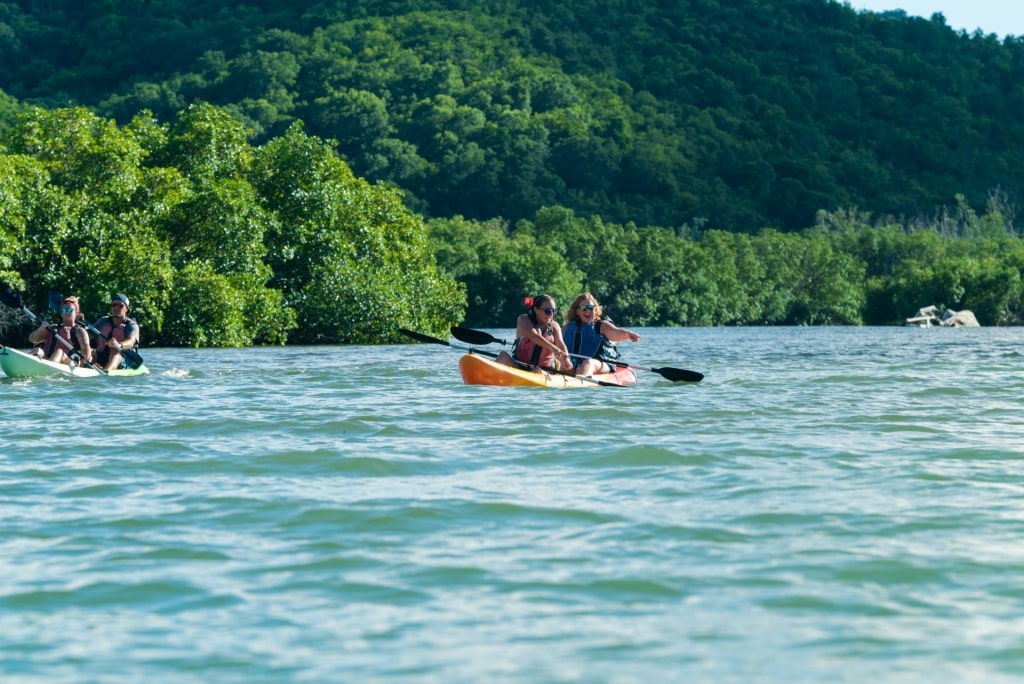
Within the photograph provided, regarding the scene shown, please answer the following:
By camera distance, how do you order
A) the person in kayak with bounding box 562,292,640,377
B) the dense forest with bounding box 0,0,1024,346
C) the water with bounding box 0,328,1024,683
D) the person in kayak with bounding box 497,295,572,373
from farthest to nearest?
the dense forest with bounding box 0,0,1024,346 → the person in kayak with bounding box 562,292,640,377 → the person in kayak with bounding box 497,295,572,373 → the water with bounding box 0,328,1024,683

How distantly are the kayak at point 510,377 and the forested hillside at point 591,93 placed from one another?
80.6 meters

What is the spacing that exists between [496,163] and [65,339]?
93164 mm

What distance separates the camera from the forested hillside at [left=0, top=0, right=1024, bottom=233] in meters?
107

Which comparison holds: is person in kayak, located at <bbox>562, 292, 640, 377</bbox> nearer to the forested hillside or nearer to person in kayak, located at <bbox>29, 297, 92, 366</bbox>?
person in kayak, located at <bbox>29, 297, 92, 366</bbox>

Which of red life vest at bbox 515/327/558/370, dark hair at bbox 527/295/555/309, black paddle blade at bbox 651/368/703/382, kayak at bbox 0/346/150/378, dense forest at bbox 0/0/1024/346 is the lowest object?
kayak at bbox 0/346/150/378

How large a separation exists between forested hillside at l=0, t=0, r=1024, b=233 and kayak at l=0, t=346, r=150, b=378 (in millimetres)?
78024

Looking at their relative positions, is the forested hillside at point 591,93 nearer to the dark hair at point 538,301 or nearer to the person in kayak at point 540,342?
the person in kayak at point 540,342

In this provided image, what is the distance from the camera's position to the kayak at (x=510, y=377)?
1836 cm

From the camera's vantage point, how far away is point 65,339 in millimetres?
20406

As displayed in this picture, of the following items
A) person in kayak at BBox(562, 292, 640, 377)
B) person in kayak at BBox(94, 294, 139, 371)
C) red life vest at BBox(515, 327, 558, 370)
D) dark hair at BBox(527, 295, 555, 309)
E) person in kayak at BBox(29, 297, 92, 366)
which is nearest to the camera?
dark hair at BBox(527, 295, 555, 309)

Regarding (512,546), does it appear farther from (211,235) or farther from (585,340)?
(211,235)

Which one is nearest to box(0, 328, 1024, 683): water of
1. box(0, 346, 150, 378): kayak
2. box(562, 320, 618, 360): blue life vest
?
box(562, 320, 618, 360): blue life vest

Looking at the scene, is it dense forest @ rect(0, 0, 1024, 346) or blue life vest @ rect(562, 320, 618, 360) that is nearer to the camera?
blue life vest @ rect(562, 320, 618, 360)

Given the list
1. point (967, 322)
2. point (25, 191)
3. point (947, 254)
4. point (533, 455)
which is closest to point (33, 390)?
point (533, 455)
